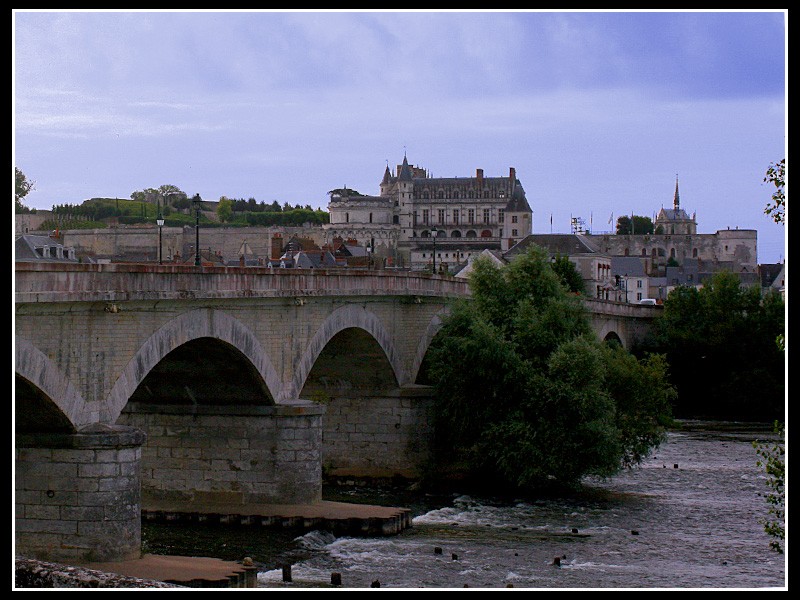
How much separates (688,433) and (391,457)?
22495 mm

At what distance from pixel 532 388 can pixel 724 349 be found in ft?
130

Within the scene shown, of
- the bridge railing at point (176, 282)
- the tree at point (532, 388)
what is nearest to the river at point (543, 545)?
the tree at point (532, 388)

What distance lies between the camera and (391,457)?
46344mm

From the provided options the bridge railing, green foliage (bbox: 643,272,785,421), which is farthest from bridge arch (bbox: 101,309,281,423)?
green foliage (bbox: 643,272,785,421)

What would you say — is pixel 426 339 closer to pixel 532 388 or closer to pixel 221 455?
pixel 532 388

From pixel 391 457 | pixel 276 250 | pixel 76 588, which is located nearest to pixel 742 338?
pixel 391 457

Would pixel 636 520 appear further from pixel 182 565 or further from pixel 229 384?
pixel 182 565

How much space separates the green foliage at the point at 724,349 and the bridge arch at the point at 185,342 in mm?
42689

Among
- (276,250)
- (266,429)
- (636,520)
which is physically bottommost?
(636,520)

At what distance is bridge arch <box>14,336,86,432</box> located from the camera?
24938mm

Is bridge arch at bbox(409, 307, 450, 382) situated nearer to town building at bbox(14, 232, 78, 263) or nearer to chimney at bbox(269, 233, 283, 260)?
town building at bbox(14, 232, 78, 263)

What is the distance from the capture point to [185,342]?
105 ft

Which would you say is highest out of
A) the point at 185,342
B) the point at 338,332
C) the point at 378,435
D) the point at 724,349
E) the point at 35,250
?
the point at 35,250

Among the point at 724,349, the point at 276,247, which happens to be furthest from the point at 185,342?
the point at 276,247
